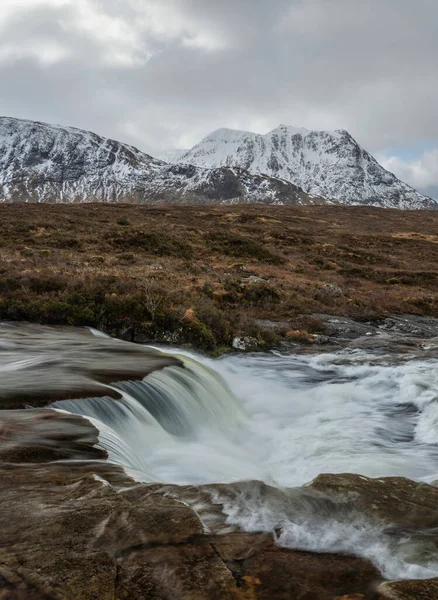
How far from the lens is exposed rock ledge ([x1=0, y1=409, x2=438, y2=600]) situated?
3.25 metres

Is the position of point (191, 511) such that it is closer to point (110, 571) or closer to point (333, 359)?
point (110, 571)

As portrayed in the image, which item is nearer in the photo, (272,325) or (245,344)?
(245,344)

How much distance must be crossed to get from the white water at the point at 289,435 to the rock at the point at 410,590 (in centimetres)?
32

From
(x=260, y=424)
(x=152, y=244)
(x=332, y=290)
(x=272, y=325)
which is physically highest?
(x=152, y=244)

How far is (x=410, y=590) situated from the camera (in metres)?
3.26

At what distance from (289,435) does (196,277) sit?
14.5m

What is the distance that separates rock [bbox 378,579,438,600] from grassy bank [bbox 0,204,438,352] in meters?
12.1

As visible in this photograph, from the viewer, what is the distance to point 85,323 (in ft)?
52.0

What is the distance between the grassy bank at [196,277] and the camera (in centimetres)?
1603

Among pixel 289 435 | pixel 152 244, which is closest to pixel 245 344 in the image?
pixel 289 435

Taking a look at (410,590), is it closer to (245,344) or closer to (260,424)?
(260,424)

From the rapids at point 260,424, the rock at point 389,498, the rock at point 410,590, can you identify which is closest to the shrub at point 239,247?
the rapids at point 260,424

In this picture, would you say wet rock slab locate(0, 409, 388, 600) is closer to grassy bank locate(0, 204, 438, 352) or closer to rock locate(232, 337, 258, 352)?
grassy bank locate(0, 204, 438, 352)

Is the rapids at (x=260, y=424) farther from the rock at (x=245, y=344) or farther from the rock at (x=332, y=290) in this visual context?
the rock at (x=332, y=290)
